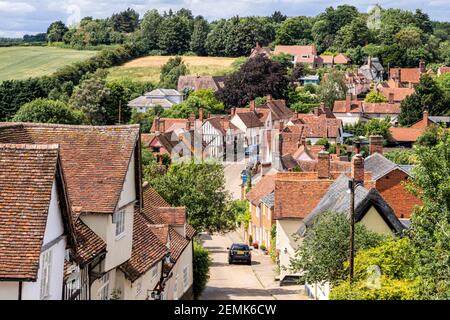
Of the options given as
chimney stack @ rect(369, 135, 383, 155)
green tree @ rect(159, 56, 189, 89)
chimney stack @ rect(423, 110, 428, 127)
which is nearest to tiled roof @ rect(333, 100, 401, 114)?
chimney stack @ rect(423, 110, 428, 127)

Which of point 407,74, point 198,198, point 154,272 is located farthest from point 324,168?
point 407,74

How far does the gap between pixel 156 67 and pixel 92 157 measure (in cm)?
14203

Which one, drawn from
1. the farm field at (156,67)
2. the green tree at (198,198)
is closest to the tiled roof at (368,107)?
the farm field at (156,67)

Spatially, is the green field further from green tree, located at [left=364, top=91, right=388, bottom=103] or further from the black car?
the black car

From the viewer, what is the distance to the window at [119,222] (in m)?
20.8

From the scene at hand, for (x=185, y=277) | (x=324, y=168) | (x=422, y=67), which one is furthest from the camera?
(x=422, y=67)

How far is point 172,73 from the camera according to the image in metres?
145

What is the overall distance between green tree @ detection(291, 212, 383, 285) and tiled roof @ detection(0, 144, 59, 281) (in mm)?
14705

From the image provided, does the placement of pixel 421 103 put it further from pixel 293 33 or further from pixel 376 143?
pixel 293 33

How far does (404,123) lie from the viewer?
104188 mm

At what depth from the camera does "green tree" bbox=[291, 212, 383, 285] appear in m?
28.0

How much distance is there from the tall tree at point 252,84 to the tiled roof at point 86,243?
97109mm

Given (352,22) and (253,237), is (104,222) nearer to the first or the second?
(253,237)

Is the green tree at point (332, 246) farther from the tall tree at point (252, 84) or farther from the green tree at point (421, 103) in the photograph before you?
the tall tree at point (252, 84)
